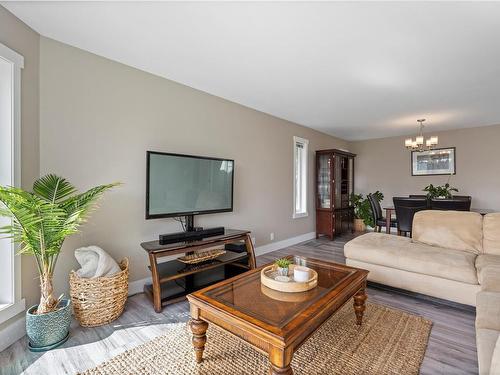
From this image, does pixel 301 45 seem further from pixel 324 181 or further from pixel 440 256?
pixel 324 181

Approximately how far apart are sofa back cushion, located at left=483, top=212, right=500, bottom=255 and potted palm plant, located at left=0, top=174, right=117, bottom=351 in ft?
12.2

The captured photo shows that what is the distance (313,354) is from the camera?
1711mm

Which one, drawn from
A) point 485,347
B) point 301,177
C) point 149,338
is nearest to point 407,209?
point 301,177

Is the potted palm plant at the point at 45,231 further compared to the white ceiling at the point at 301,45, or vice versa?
the white ceiling at the point at 301,45

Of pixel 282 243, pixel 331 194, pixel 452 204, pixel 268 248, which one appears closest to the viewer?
pixel 452 204

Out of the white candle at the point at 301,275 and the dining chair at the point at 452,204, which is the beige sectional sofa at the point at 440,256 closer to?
the dining chair at the point at 452,204

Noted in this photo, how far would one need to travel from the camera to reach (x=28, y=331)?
176 centimetres

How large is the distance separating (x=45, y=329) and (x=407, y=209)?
468 cm

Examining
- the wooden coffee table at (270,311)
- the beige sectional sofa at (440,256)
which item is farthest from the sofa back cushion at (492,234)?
the wooden coffee table at (270,311)

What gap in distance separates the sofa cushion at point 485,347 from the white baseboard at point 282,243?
3.05m

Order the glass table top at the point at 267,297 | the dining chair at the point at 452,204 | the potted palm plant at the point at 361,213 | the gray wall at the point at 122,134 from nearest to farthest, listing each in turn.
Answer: the glass table top at the point at 267,297, the gray wall at the point at 122,134, the dining chair at the point at 452,204, the potted palm plant at the point at 361,213

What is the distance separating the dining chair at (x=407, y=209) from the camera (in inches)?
160

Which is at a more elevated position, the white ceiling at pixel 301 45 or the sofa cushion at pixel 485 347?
the white ceiling at pixel 301 45

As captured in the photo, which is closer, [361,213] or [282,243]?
[282,243]
